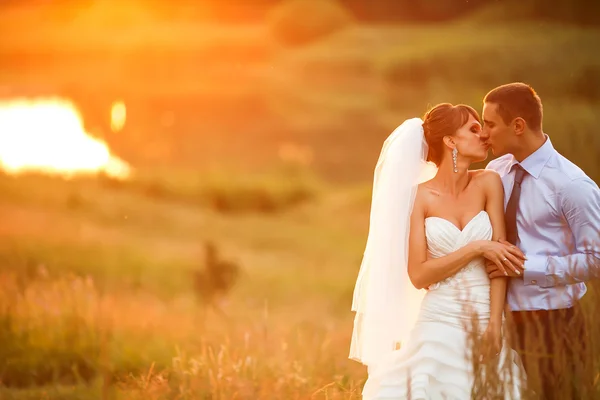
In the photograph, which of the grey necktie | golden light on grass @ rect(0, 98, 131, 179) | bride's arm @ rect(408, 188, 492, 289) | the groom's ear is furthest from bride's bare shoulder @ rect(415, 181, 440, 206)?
golden light on grass @ rect(0, 98, 131, 179)

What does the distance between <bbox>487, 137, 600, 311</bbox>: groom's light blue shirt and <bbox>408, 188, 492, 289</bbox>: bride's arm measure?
0.78 feet

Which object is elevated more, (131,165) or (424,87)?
(424,87)

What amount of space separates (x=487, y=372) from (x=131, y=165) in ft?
174

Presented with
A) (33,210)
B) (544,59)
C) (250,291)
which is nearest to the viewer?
(250,291)

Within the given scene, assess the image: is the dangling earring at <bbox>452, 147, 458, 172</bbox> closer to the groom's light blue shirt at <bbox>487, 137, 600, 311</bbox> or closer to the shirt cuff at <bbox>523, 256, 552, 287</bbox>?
the groom's light blue shirt at <bbox>487, 137, 600, 311</bbox>

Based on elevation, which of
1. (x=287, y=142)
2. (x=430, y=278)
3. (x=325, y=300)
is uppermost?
(x=287, y=142)

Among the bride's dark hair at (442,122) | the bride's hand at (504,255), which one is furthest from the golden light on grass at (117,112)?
the bride's hand at (504,255)

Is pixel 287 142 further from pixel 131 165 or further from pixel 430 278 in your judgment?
pixel 430 278

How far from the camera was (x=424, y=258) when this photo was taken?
3.39 m

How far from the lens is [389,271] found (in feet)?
12.0

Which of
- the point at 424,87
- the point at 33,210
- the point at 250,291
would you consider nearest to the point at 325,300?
the point at 250,291

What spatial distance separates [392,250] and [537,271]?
71cm

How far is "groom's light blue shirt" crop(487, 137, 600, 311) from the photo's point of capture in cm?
317

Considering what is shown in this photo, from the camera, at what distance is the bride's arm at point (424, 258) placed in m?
3.27
